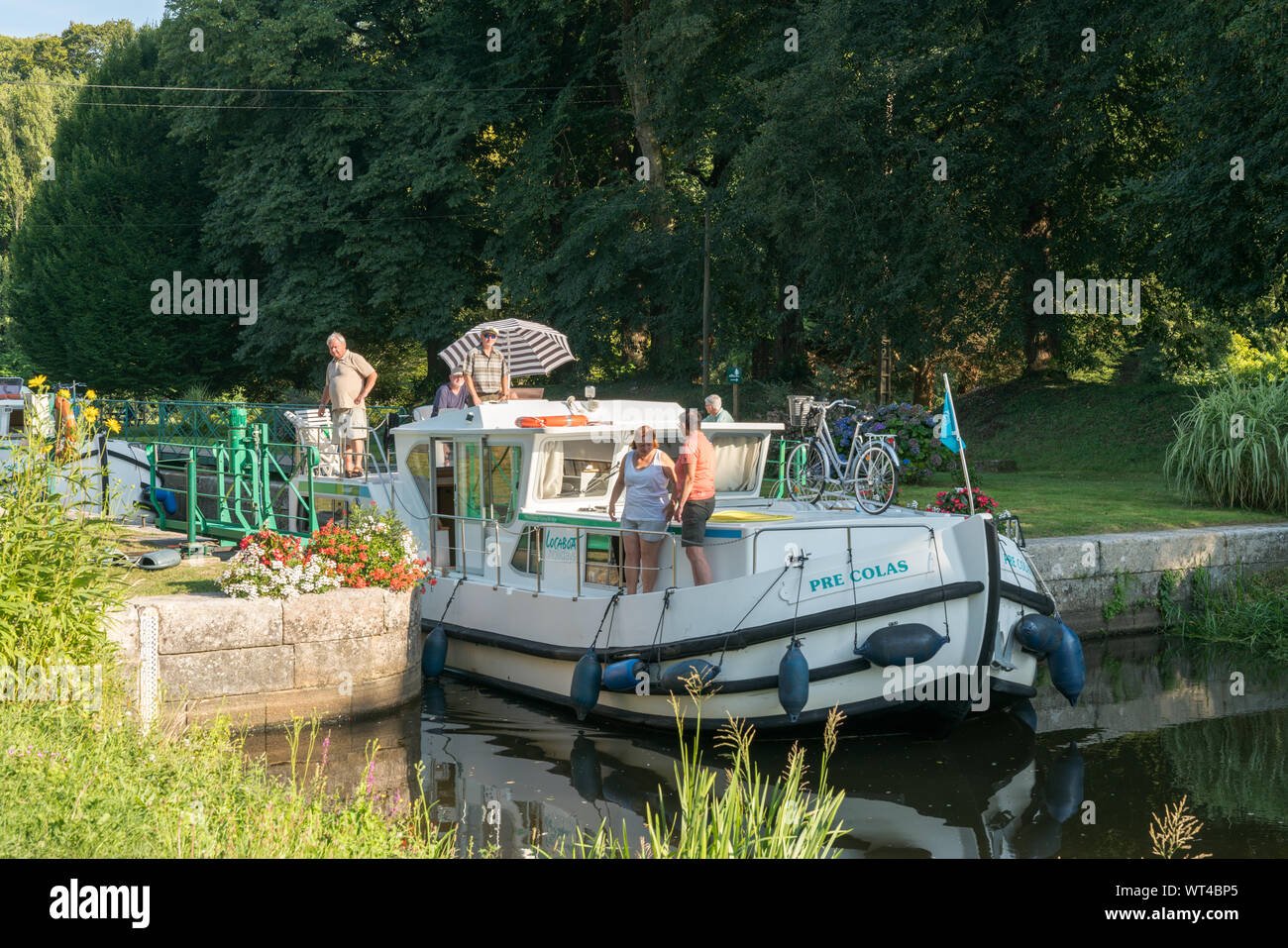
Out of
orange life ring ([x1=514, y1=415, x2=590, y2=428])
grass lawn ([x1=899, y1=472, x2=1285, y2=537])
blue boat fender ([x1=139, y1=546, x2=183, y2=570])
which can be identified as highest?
orange life ring ([x1=514, y1=415, x2=590, y2=428])

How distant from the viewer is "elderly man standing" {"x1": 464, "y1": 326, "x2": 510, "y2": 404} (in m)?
12.9

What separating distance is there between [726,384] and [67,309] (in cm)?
2045

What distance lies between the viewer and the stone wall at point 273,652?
8.77 metres

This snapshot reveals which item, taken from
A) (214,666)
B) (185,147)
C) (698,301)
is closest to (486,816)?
(214,666)

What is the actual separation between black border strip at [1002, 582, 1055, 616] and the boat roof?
2.84m

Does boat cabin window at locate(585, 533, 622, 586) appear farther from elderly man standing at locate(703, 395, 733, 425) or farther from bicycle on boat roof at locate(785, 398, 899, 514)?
bicycle on boat roof at locate(785, 398, 899, 514)

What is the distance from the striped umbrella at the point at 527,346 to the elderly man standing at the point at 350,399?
4445 millimetres

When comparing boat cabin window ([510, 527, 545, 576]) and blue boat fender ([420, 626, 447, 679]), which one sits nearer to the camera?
boat cabin window ([510, 527, 545, 576])

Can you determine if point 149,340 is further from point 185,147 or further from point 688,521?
point 688,521

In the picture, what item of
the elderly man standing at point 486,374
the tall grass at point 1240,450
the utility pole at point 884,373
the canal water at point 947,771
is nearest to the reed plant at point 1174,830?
the canal water at point 947,771

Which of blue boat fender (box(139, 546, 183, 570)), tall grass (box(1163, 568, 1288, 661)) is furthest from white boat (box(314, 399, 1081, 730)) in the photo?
tall grass (box(1163, 568, 1288, 661))

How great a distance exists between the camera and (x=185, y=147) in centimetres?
3744
